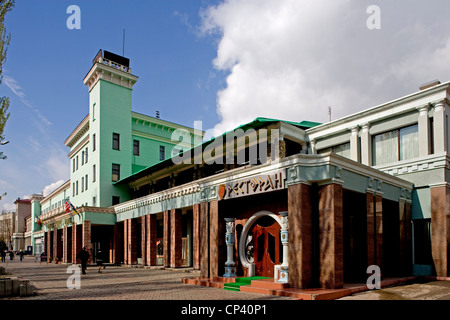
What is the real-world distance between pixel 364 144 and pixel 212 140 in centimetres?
924

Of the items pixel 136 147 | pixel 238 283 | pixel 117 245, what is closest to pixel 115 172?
pixel 136 147

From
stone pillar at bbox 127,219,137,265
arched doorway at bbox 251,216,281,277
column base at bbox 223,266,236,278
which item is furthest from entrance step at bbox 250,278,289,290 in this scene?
stone pillar at bbox 127,219,137,265

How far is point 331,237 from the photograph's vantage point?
1359cm

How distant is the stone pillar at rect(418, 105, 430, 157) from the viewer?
1916cm

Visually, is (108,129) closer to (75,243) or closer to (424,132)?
(75,243)

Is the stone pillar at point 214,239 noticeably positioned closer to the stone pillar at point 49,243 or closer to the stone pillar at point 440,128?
the stone pillar at point 440,128

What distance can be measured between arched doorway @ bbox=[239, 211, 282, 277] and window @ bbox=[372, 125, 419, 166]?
8.67 metres

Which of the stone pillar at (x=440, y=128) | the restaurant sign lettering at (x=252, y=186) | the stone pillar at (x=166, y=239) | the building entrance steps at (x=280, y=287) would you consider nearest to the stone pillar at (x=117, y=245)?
the stone pillar at (x=166, y=239)

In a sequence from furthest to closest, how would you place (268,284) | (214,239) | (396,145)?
(396,145)
(214,239)
(268,284)

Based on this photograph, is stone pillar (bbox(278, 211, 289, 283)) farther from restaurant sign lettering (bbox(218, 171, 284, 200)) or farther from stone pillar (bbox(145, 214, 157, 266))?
stone pillar (bbox(145, 214, 157, 266))

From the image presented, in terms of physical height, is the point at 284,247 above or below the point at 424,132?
below

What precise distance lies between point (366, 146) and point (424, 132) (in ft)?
10.8
